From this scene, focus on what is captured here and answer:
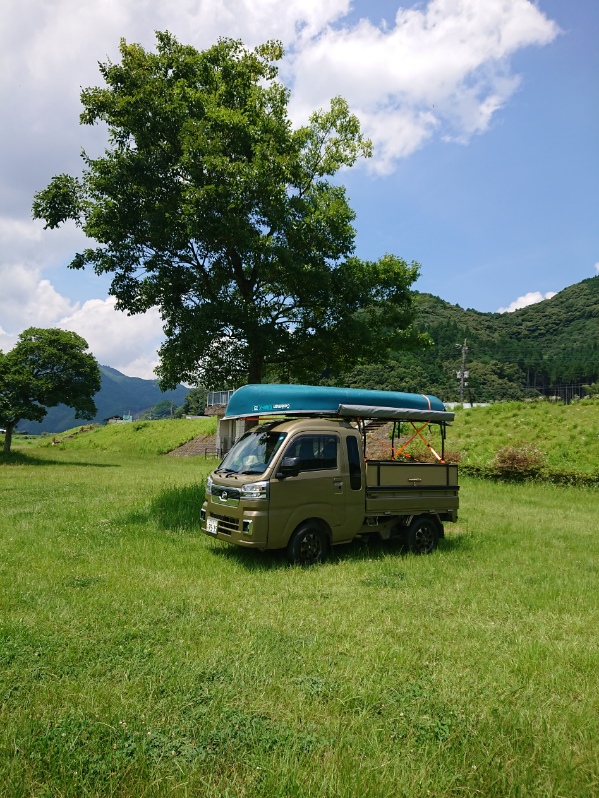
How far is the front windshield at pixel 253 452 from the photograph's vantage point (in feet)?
30.3

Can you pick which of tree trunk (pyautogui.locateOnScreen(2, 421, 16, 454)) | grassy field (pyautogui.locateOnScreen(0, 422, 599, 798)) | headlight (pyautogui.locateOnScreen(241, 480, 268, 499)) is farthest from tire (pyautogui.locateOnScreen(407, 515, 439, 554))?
tree trunk (pyautogui.locateOnScreen(2, 421, 16, 454))

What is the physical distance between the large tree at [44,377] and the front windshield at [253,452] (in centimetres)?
2606

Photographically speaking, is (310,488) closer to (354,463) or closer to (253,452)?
(354,463)

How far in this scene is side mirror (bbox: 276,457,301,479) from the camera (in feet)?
28.6

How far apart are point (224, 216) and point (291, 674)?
35.1 feet

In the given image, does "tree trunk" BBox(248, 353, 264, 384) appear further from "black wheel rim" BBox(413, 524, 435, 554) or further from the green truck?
"black wheel rim" BBox(413, 524, 435, 554)

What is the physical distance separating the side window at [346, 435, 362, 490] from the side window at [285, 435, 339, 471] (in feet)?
1.00

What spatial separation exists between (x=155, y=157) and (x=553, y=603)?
1312cm

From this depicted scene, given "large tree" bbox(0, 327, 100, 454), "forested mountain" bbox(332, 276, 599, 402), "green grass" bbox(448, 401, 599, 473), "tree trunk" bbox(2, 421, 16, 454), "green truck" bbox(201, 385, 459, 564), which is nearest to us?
"green truck" bbox(201, 385, 459, 564)

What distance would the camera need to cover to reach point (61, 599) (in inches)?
261

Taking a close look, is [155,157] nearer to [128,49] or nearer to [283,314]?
[128,49]

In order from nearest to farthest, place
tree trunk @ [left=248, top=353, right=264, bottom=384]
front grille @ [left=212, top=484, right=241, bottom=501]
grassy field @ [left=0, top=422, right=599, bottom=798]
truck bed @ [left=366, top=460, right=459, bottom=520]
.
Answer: grassy field @ [left=0, top=422, right=599, bottom=798] < front grille @ [left=212, top=484, right=241, bottom=501] < truck bed @ [left=366, top=460, right=459, bottom=520] < tree trunk @ [left=248, top=353, right=264, bottom=384]

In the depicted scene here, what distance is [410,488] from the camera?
10.5m

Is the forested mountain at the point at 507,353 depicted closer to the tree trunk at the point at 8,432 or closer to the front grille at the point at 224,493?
the tree trunk at the point at 8,432
